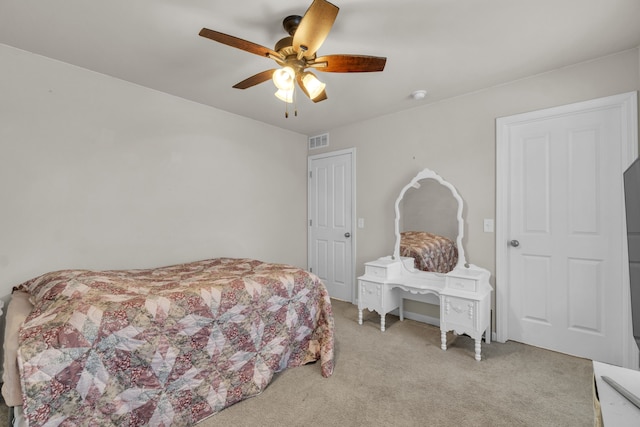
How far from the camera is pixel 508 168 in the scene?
2734 millimetres

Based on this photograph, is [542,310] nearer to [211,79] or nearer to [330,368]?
[330,368]

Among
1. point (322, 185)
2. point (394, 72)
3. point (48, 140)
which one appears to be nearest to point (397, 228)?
point (322, 185)

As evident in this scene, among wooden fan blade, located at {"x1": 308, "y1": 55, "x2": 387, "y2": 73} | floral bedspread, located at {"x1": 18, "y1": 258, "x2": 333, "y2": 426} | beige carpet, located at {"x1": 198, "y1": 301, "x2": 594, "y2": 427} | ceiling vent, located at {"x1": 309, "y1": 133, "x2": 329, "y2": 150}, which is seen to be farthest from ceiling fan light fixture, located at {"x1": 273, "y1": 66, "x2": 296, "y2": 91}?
ceiling vent, located at {"x1": 309, "y1": 133, "x2": 329, "y2": 150}

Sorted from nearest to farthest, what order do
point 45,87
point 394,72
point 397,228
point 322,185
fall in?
point 45,87 < point 394,72 < point 397,228 < point 322,185

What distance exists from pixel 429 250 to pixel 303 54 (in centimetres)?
231

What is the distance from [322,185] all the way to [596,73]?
2.97m

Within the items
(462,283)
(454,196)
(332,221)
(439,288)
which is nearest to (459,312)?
(462,283)

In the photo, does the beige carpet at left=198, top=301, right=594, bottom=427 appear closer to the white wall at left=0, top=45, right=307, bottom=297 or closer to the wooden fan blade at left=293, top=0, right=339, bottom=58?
the white wall at left=0, top=45, right=307, bottom=297

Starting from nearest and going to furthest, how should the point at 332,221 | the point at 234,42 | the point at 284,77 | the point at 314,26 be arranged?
1. the point at 314,26
2. the point at 234,42
3. the point at 284,77
4. the point at 332,221

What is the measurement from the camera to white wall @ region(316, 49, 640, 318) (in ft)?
7.82

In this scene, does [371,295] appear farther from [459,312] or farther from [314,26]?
[314,26]

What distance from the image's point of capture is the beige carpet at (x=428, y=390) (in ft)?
5.66

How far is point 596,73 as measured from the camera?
2.34 metres

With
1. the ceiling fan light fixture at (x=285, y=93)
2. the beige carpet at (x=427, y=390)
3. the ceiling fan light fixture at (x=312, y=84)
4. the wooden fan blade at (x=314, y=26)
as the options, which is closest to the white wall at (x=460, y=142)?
the beige carpet at (x=427, y=390)
